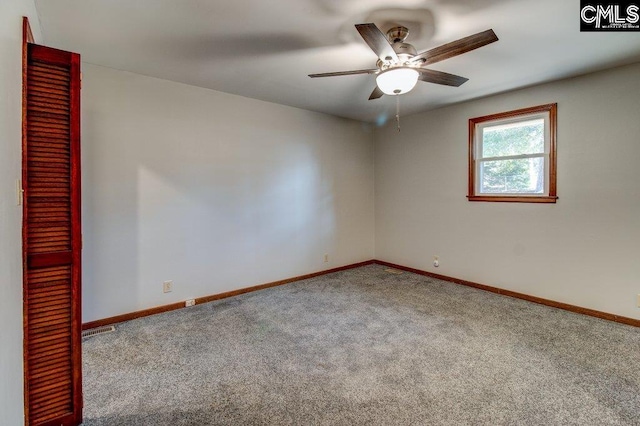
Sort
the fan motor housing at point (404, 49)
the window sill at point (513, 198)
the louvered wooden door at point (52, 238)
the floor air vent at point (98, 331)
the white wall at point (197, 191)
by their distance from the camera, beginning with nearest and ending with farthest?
the louvered wooden door at point (52, 238) → the fan motor housing at point (404, 49) → the floor air vent at point (98, 331) → the white wall at point (197, 191) → the window sill at point (513, 198)

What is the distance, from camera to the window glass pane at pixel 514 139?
3.56 meters

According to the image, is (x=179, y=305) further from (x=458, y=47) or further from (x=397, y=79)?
(x=458, y=47)

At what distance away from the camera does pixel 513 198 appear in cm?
371

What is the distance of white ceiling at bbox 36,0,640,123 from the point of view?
6.57 ft

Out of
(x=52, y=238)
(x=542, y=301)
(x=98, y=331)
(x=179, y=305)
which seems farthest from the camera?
(x=542, y=301)

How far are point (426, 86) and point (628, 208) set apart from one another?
7.60ft

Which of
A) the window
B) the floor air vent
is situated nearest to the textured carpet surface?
the floor air vent

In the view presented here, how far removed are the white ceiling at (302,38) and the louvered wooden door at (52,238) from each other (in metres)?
0.81

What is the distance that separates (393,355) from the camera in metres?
2.40

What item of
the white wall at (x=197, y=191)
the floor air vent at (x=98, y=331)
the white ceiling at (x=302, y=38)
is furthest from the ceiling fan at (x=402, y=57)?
the floor air vent at (x=98, y=331)

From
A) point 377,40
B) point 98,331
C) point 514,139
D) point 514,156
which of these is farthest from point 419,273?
point 98,331

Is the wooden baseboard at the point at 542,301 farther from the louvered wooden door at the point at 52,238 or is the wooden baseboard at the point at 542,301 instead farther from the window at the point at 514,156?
the louvered wooden door at the point at 52,238

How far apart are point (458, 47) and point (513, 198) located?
2.44 metres

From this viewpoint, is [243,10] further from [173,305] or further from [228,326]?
[173,305]
